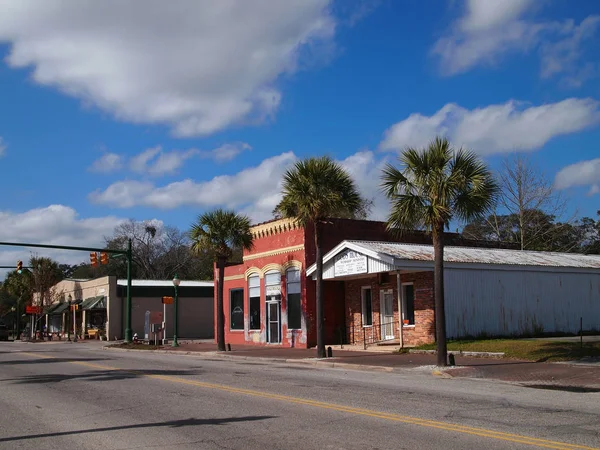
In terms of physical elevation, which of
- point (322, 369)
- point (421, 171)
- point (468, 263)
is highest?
point (421, 171)

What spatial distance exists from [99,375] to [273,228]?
51.4 feet

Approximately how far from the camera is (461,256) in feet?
89.4

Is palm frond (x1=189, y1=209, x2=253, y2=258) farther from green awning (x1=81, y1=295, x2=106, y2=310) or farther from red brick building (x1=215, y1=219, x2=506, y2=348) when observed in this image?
green awning (x1=81, y1=295, x2=106, y2=310)

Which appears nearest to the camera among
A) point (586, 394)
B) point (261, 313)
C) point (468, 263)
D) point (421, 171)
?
point (586, 394)

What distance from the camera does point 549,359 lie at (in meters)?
19.1

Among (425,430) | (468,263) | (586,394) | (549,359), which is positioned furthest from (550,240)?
(425,430)

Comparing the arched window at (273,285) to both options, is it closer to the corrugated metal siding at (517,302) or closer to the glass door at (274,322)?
the glass door at (274,322)

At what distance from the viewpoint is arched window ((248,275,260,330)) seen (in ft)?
112

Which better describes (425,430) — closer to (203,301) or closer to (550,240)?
(550,240)

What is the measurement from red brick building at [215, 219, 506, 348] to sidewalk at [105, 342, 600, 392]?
270 centimetres

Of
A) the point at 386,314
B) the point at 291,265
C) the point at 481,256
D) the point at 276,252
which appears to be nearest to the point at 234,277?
the point at 276,252

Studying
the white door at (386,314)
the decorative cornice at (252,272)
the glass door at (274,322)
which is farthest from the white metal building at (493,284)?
the decorative cornice at (252,272)

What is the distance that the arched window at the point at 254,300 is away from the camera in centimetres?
3403

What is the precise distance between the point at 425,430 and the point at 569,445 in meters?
1.91
